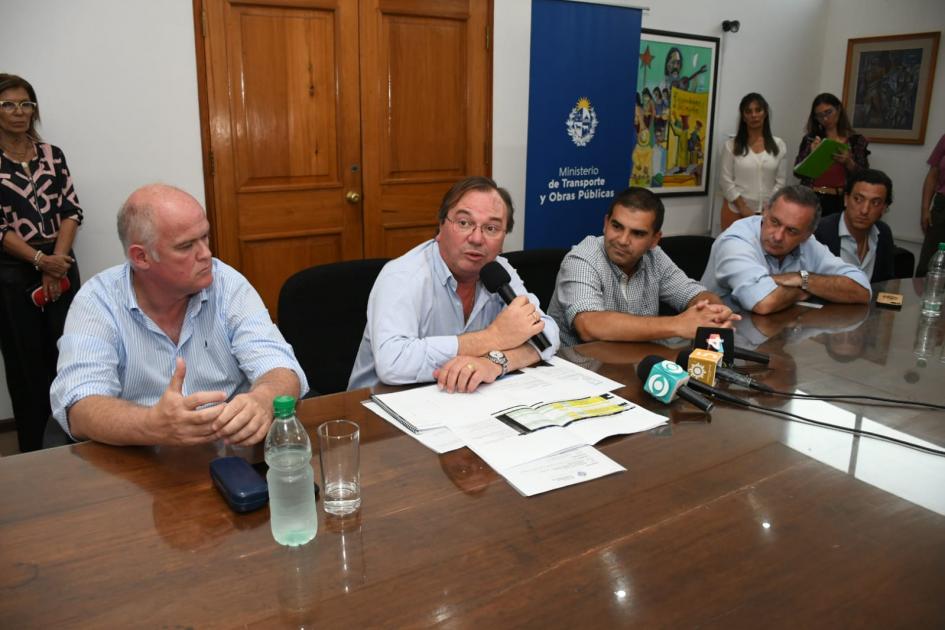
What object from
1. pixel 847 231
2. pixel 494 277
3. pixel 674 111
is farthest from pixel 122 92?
pixel 674 111

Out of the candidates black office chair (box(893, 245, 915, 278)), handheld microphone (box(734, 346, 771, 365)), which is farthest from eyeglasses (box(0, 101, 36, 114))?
black office chair (box(893, 245, 915, 278))

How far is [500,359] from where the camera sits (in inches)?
71.5

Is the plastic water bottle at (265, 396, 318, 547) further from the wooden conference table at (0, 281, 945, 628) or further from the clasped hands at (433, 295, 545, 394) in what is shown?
the clasped hands at (433, 295, 545, 394)

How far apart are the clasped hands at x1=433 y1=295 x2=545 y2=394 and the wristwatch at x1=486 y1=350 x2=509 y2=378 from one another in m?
0.01

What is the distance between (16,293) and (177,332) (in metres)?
1.68

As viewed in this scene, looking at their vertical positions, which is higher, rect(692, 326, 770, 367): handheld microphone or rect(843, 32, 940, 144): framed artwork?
rect(843, 32, 940, 144): framed artwork

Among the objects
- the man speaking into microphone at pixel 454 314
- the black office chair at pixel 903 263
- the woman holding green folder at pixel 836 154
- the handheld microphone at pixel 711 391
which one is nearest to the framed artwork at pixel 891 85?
the woman holding green folder at pixel 836 154

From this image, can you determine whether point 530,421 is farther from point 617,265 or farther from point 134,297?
point 617,265

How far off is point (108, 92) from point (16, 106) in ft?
1.68

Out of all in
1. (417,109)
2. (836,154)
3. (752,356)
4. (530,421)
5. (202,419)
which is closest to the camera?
(202,419)

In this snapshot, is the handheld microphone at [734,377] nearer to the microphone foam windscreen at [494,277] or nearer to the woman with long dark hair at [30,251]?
the microphone foam windscreen at [494,277]

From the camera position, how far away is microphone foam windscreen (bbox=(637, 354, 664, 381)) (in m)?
1.72

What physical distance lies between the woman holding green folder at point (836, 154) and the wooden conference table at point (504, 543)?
172 inches

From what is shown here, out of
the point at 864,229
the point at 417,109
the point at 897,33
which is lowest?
the point at 864,229
